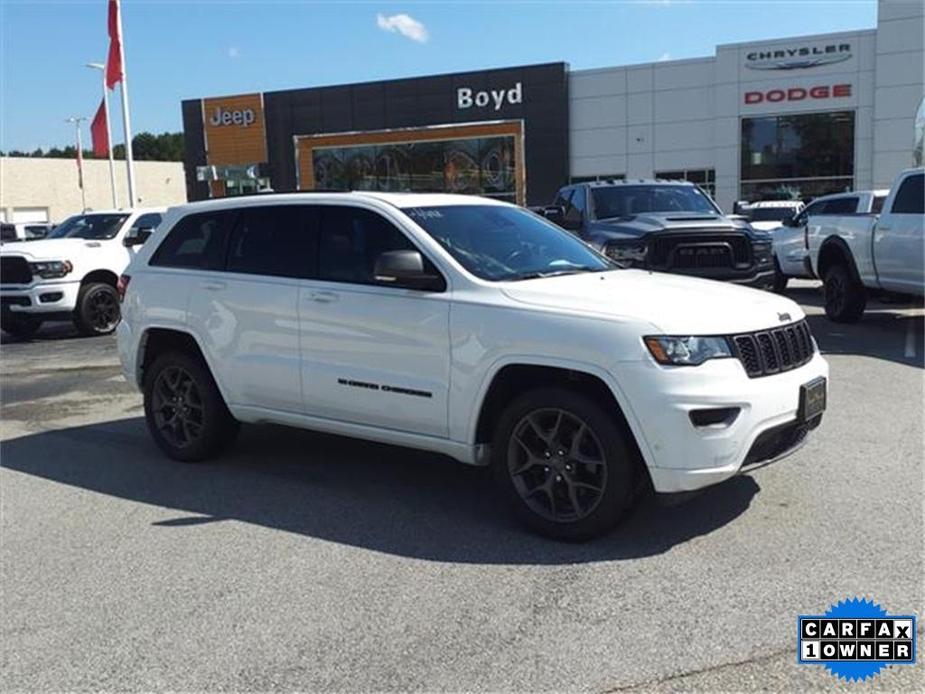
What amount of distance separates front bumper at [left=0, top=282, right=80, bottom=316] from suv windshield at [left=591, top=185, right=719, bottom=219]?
7.87 metres

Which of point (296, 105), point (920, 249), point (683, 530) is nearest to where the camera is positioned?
point (683, 530)

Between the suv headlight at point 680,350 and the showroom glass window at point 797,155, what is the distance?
105ft

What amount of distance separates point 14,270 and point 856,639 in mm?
12962

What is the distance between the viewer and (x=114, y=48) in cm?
2409

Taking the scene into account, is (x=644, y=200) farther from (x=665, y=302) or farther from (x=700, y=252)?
(x=665, y=302)

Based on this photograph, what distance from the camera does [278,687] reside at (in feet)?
11.0

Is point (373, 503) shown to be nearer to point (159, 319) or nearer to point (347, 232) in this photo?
point (347, 232)

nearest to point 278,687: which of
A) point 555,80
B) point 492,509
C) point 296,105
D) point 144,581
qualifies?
point 144,581

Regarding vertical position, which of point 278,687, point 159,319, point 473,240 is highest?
point 473,240

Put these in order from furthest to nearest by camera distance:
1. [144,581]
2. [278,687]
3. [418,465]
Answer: [418,465] < [144,581] < [278,687]

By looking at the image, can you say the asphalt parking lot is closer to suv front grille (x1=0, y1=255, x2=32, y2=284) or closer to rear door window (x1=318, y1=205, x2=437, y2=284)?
rear door window (x1=318, y1=205, x2=437, y2=284)

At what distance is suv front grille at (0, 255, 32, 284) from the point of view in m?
13.2

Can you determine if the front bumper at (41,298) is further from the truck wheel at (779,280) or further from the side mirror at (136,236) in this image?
the truck wheel at (779,280)

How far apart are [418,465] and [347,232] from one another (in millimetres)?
1695
